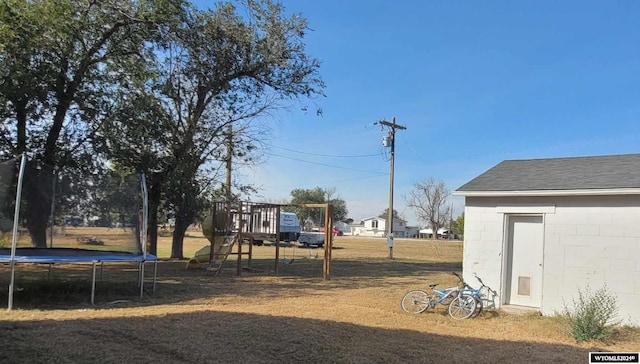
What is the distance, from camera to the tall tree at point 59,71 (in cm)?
1130

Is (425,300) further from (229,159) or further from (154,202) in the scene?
(229,159)

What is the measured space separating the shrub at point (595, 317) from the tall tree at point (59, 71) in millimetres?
10482

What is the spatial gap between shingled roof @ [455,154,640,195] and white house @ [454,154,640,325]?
0.06 feet

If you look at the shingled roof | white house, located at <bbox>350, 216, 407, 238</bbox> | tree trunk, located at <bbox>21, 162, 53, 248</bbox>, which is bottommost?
white house, located at <bbox>350, 216, 407, 238</bbox>

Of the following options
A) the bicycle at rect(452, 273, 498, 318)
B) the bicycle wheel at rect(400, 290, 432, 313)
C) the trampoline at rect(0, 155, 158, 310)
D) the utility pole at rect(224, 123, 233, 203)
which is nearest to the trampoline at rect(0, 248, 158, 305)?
the trampoline at rect(0, 155, 158, 310)

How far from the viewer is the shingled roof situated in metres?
9.38

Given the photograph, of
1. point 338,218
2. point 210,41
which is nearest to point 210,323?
point 210,41

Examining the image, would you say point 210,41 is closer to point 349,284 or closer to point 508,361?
point 349,284

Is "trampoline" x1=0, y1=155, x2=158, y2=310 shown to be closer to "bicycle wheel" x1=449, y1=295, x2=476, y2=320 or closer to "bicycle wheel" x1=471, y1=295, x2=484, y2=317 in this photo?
"bicycle wheel" x1=449, y1=295, x2=476, y2=320

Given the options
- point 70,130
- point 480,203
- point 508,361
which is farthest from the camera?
point 70,130

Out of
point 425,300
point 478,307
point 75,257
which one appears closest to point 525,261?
point 478,307

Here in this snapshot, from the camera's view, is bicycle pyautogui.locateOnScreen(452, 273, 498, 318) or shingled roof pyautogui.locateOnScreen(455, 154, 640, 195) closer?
shingled roof pyautogui.locateOnScreen(455, 154, 640, 195)

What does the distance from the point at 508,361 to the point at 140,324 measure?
5.01m

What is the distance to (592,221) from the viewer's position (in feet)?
30.7
